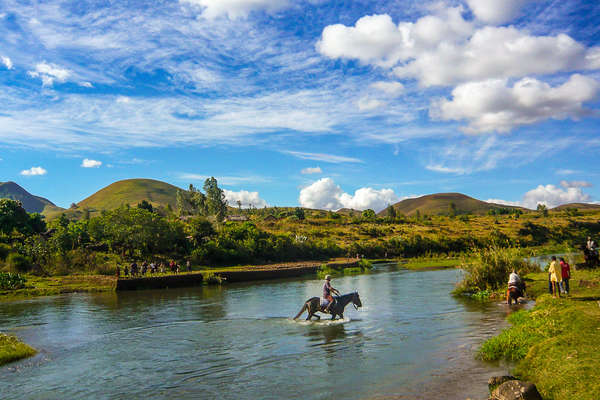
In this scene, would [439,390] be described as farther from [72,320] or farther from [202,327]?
[72,320]

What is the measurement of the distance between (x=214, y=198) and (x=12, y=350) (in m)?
110

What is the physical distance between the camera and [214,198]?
417 feet

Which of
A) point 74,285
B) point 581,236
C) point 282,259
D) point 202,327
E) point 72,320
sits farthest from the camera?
point 581,236

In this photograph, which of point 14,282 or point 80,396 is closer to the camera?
point 80,396

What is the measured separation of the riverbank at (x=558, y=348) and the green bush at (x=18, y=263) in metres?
55.6

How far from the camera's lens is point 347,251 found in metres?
92.4

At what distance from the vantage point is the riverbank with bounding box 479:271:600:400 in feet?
33.5

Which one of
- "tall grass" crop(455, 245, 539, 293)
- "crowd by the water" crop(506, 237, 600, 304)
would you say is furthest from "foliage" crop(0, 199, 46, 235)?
"crowd by the water" crop(506, 237, 600, 304)

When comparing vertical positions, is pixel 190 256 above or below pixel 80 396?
above

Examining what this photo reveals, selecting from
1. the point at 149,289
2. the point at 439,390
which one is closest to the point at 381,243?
the point at 149,289

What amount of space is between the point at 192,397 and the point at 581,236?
407 feet

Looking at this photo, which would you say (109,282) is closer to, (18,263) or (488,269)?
(18,263)

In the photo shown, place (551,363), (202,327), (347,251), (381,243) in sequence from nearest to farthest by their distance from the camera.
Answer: (551,363) → (202,327) → (347,251) → (381,243)

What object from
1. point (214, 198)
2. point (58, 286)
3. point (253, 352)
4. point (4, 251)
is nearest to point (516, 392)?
point (253, 352)
